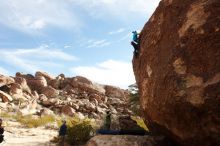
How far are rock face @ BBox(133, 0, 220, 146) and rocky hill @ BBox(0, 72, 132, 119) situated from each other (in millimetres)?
29629

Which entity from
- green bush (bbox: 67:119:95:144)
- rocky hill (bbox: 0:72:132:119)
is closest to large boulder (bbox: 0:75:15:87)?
rocky hill (bbox: 0:72:132:119)

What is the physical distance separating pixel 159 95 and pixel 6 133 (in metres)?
18.6

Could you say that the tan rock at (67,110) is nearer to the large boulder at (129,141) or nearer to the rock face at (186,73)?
the large boulder at (129,141)

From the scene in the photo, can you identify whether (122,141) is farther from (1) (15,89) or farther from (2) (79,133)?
(1) (15,89)

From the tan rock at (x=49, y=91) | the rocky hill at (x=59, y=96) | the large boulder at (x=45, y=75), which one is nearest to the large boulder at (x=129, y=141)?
the rocky hill at (x=59, y=96)

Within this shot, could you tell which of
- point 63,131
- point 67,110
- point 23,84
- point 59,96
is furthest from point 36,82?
point 63,131

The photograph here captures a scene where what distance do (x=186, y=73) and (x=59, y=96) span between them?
46.1 meters

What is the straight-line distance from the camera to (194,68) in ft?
32.7

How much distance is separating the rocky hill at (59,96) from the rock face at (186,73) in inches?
1167

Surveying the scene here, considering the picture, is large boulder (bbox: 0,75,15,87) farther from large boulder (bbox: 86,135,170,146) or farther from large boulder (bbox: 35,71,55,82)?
large boulder (bbox: 86,135,170,146)

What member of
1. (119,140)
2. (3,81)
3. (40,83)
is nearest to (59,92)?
(40,83)

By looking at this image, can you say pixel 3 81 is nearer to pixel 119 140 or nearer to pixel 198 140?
pixel 119 140

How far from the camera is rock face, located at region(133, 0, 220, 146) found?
31.6ft

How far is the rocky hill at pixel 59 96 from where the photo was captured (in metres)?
44.4
